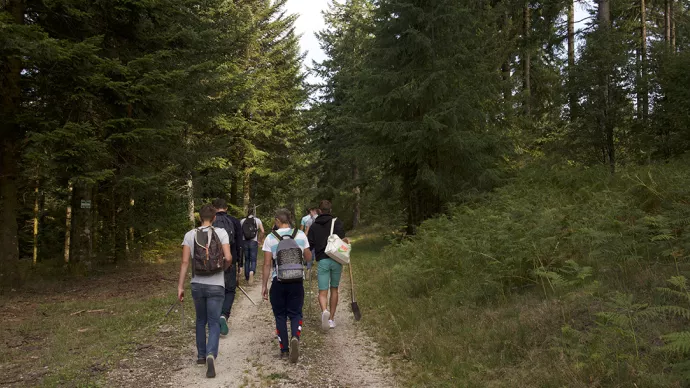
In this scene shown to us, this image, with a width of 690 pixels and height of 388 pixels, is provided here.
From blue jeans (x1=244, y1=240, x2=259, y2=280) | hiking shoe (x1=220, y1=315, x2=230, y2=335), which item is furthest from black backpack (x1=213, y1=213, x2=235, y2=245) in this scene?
blue jeans (x1=244, y1=240, x2=259, y2=280)

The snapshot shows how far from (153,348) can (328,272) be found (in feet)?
9.82

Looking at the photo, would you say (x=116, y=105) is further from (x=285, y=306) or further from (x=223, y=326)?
(x=285, y=306)

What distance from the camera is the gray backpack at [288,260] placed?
20.0 feet

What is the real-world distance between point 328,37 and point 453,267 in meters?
28.4

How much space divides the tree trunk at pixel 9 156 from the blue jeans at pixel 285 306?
9.22 meters

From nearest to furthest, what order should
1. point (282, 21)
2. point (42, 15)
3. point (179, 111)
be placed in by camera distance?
point (42, 15)
point (179, 111)
point (282, 21)

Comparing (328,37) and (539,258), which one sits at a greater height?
(328,37)

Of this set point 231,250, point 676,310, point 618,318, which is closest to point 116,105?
point 231,250

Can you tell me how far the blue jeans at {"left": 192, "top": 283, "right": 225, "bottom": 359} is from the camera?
5.60m

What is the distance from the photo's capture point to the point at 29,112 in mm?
11477

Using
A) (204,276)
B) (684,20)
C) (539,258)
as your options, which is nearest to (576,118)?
(539,258)

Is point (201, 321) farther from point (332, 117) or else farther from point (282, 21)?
point (282, 21)

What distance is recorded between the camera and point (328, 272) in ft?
25.4

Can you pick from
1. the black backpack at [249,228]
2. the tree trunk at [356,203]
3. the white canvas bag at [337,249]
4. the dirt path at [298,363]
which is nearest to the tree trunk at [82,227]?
the black backpack at [249,228]
